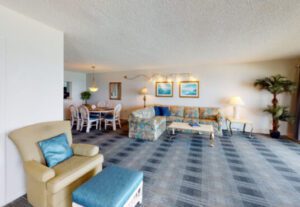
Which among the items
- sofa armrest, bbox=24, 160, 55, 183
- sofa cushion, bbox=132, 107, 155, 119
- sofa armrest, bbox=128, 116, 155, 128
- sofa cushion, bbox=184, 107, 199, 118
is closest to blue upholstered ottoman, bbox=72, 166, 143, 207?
sofa armrest, bbox=24, 160, 55, 183

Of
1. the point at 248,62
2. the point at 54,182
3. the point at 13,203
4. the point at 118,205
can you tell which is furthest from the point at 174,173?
the point at 248,62

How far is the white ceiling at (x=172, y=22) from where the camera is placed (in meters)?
1.75

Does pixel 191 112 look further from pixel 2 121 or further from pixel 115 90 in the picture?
pixel 2 121

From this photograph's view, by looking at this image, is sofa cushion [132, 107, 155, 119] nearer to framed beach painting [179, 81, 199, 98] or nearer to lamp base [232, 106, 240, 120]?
framed beach painting [179, 81, 199, 98]

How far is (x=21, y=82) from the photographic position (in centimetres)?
196

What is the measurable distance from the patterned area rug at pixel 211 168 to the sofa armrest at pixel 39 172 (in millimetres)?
650

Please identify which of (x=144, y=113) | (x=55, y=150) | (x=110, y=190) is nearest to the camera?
(x=110, y=190)

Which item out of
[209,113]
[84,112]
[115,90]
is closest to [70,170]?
[84,112]

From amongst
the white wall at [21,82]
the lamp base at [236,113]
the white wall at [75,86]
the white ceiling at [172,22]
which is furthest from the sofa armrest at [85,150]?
the white wall at [75,86]

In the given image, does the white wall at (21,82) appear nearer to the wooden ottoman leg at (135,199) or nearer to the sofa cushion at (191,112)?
the wooden ottoman leg at (135,199)

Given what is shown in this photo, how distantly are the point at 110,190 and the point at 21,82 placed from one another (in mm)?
1891

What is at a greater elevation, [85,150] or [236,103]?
[236,103]

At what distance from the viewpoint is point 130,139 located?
4.32 m

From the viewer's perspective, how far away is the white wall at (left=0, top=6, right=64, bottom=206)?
1.81 metres
